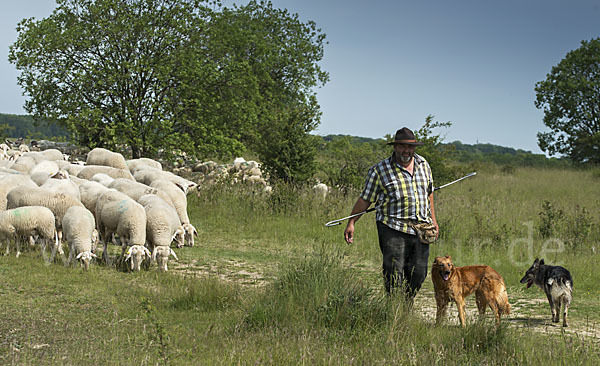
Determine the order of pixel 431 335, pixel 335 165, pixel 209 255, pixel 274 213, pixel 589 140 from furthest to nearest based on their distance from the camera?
1. pixel 589 140
2. pixel 335 165
3. pixel 274 213
4. pixel 209 255
5. pixel 431 335

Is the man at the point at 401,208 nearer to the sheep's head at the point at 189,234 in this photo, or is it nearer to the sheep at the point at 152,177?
the sheep's head at the point at 189,234

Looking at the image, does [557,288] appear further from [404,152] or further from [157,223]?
[157,223]

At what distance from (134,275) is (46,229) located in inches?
79.0

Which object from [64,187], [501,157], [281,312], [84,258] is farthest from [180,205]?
[501,157]

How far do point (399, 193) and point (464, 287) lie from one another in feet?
4.53

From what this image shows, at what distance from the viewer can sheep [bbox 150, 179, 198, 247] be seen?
41.8ft

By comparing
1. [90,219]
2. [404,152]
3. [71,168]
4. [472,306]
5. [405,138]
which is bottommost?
[472,306]

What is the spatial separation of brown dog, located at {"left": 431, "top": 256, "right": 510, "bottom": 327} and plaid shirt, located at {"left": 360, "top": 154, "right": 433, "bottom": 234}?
22.4 inches

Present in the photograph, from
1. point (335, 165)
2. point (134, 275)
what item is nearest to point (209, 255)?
Answer: point (134, 275)

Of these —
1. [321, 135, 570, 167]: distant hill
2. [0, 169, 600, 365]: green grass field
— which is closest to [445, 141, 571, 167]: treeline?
[321, 135, 570, 167]: distant hill

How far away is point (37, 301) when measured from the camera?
7.52 meters

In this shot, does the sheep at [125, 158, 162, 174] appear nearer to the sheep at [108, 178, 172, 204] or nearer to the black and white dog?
the sheep at [108, 178, 172, 204]

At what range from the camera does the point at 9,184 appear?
38.9 ft

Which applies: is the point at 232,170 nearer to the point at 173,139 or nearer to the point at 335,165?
the point at 173,139
